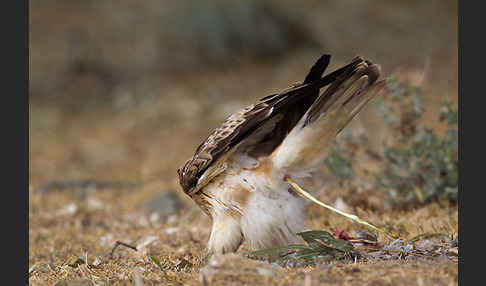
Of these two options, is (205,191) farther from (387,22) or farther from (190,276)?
(387,22)

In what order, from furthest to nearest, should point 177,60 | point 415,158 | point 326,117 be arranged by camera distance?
point 177,60 < point 415,158 < point 326,117

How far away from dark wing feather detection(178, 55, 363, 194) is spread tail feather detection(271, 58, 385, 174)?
0.06m

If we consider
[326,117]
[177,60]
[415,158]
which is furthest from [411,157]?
[177,60]

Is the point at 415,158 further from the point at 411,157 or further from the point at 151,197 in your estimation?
the point at 151,197

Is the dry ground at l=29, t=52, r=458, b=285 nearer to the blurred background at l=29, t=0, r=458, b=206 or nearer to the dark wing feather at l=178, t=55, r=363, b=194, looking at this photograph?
the blurred background at l=29, t=0, r=458, b=206

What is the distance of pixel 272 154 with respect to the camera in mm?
2975

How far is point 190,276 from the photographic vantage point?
265 cm

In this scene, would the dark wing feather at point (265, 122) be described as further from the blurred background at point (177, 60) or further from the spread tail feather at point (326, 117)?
the blurred background at point (177, 60)

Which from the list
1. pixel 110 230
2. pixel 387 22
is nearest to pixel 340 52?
pixel 387 22

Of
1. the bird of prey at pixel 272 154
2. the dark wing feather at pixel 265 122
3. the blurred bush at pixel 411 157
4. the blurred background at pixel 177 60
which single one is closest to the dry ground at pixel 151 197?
the blurred background at pixel 177 60

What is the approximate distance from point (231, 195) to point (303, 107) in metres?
0.62

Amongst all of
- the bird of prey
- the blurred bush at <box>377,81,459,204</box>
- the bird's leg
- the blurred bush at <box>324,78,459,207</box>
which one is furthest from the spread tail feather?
the blurred bush at <box>377,81,459,204</box>

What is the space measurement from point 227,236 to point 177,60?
31.3ft

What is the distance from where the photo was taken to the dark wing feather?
272 cm
